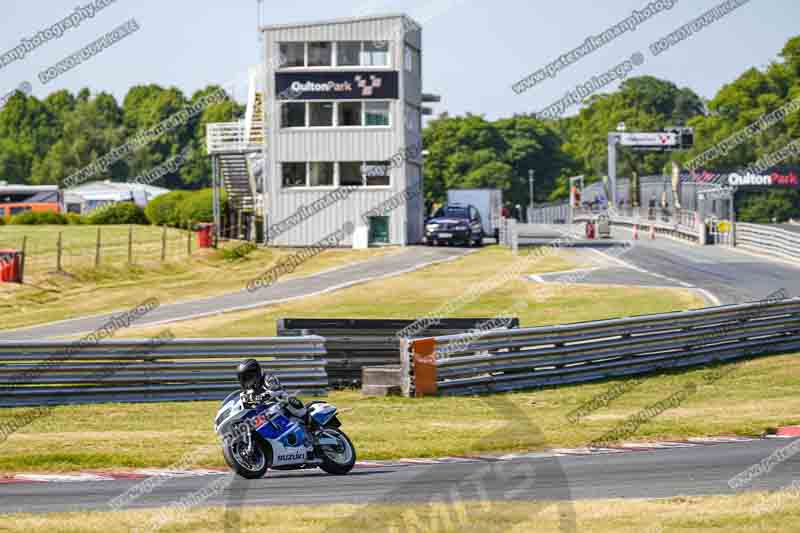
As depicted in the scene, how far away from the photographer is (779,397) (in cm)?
1948

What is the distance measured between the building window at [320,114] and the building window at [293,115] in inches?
13.9

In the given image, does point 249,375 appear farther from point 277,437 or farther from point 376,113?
point 376,113

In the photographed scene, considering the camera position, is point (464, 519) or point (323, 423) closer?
point (464, 519)

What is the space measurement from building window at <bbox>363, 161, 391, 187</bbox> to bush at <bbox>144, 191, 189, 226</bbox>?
15.9m

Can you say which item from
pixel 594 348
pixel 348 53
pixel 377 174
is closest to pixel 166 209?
pixel 377 174

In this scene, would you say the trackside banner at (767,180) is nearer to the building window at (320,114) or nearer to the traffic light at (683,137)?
the traffic light at (683,137)

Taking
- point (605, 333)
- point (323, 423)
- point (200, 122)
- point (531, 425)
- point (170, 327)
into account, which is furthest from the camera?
point (200, 122)

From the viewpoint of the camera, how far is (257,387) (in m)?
12.6

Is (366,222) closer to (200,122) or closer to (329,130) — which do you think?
(329,130)

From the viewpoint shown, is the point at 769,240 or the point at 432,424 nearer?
the point at 432,424

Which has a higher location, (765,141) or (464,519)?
(765,141)

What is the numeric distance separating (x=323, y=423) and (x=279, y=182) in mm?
47582

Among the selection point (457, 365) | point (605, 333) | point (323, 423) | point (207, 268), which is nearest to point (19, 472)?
point (323, 423)

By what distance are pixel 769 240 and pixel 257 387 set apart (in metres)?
41.7
